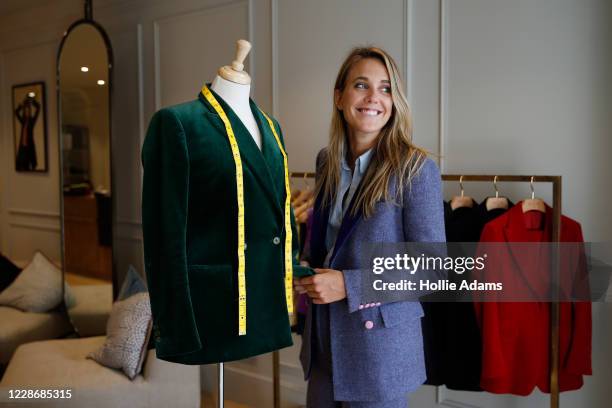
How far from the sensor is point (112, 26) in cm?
408

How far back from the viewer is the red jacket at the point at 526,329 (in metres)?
2.04

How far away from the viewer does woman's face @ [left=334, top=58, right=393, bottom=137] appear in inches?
59.4

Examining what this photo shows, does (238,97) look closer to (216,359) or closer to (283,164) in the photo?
(283,164)

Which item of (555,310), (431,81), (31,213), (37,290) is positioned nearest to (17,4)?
(31,213)

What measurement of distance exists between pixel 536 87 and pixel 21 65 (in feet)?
14.5

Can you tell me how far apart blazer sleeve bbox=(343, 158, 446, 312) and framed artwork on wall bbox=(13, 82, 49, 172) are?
413 centimetres

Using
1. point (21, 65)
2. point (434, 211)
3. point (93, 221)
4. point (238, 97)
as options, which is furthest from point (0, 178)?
point (434, 211)

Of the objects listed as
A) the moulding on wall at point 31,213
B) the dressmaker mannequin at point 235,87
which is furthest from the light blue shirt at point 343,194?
the moulding on wall at point 31,213

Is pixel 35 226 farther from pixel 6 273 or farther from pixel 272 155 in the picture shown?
pixel 272 155

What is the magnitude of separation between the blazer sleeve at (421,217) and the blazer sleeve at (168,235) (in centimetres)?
42

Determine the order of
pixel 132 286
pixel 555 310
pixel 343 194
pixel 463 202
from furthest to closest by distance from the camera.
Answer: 1. pixel 132 286
2. pixel 463 202
3. pixel 555 310
4. pixel 343 194

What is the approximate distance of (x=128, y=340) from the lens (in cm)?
258

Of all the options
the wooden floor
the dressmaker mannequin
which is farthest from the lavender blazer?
the wooden floor

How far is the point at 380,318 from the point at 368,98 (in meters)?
0.58
